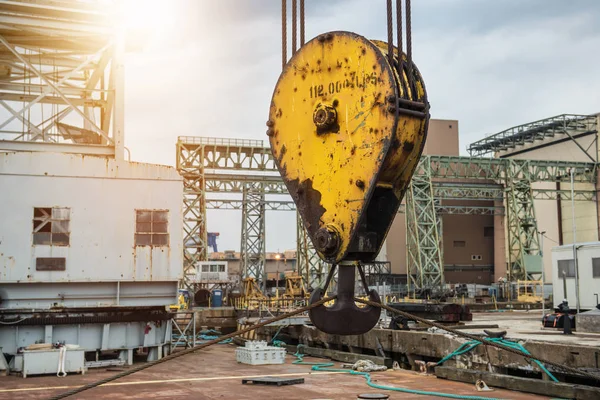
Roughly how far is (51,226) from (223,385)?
7033 millimetres

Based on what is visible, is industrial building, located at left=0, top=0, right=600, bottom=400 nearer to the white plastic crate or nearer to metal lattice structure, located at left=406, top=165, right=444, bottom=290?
the white plastic crate

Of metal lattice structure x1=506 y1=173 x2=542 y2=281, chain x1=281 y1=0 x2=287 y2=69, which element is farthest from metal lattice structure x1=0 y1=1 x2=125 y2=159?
metal lattice structure x1=506 y1=173 x2=542 y2=281

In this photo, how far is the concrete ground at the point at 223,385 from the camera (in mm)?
13273

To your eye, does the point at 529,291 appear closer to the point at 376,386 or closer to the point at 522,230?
the point at 522,230

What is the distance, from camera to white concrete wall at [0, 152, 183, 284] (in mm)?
18016

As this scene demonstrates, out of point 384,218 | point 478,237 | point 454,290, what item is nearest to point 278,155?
point 384,218

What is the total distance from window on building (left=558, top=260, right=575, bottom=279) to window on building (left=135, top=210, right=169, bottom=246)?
15.2 meters

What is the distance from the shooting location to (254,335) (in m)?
27.6

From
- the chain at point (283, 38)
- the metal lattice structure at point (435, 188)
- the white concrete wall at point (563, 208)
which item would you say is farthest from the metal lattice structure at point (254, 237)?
the chain at point (283, 38)

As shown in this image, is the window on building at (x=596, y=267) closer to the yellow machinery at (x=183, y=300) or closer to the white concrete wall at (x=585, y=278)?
the white concrete wall at (x=585, y=278)

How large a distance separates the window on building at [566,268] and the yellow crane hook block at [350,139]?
2162 cm

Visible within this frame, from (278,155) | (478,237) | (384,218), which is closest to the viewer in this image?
(384,218)

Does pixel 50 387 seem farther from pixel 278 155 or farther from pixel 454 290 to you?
pixel 454 290

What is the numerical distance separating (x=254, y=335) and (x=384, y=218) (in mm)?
22892
